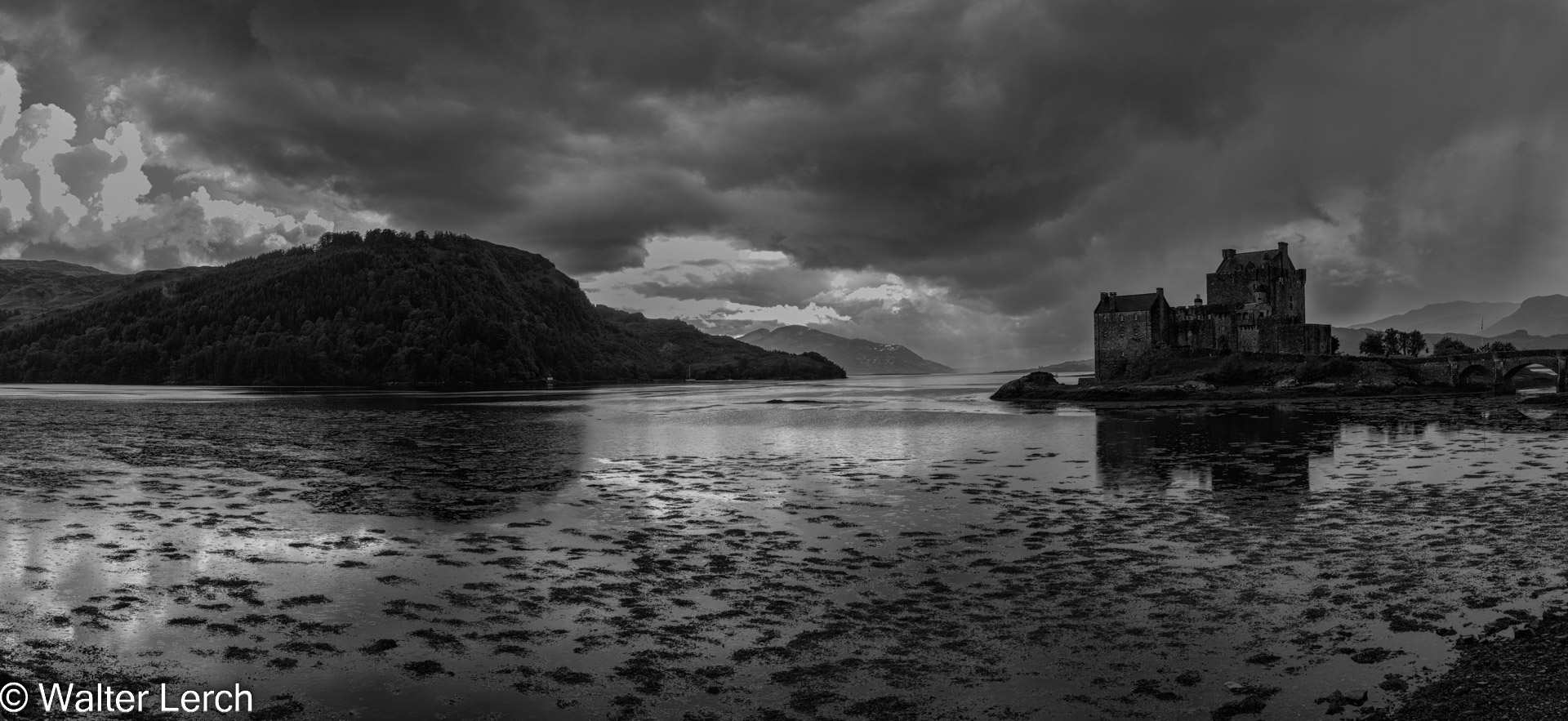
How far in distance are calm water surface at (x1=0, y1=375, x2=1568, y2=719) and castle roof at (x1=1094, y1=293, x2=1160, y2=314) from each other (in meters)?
72.5

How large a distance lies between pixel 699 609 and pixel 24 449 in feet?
133

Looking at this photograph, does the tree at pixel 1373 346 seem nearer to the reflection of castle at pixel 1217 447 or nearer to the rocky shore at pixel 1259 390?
the rocky shore at pixel 1259 390

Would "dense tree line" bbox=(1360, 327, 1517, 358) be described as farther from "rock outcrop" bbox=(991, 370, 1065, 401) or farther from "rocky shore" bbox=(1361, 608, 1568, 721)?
A: "rocky shore" bbox=(1361, 608, 1568, 721)

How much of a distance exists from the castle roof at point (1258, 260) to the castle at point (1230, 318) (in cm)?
9

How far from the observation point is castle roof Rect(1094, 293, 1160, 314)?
4163 inches

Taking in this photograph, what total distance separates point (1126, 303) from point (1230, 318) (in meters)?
11.8

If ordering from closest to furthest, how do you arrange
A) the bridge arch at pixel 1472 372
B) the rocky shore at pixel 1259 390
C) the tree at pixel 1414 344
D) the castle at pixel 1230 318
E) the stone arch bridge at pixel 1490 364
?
1. the rocky shore at pixel 1259 390
2. the stone arch bridge at pixel 1490 364
3. the bridge arch at pixel 1472 372
4. the castle at pixel 1230 318
5. the tree at pixel 1414 344

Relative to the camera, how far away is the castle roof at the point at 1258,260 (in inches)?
4122

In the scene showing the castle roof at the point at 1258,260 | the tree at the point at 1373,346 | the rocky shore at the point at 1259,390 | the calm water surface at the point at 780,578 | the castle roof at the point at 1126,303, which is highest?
the castle roof at the point at 1258,260

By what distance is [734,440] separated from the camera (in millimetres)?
47750

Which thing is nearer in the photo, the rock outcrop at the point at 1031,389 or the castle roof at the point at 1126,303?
the rock outcrop at the point at 1031,389

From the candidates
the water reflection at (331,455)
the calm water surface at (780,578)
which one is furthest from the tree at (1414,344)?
the water reflection at (331,455)

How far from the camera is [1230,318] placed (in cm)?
10375

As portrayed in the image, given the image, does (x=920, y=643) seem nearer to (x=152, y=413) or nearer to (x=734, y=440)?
(x=734, y=440)
